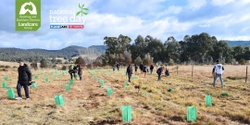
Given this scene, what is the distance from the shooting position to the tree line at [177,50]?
9169 cm

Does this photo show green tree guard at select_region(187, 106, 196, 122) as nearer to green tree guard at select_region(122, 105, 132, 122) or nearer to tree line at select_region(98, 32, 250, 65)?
green tree guard at select_region(122, 105, 132, 122)

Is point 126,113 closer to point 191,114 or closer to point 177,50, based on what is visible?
point 191,114

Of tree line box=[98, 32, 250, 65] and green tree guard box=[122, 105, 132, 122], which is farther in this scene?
tree line box=[98, 32, 250, 65]

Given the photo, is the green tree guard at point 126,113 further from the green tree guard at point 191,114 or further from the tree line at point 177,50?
the tree line at point 177,50

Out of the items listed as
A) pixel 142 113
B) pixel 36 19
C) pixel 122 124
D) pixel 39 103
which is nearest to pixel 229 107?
pixel 142 113

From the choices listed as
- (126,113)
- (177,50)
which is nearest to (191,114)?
(126,113)

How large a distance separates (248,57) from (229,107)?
89.9 m

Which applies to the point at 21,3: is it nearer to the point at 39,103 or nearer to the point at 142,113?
the point at 39,103

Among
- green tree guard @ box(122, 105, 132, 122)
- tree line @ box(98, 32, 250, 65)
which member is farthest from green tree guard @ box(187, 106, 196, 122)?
tree line @ box(98, 32, 250, 65)

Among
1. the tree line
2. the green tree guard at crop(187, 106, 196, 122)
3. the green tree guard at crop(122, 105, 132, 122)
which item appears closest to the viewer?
the green tree guard at crop(122, 105, 132, 122)

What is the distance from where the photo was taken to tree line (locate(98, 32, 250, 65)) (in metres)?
91.7

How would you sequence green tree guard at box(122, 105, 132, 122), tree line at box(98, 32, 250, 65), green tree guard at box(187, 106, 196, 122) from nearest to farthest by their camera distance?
green tree guard at box(122, 105, 132, 122) → green tree guard at box(187, 106, 196, 122) → tree line at box(98, 32, 250, 65)

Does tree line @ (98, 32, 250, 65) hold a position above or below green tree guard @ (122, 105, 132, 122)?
above

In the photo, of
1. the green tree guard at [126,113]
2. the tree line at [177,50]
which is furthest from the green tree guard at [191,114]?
the tree line at [177,50]
